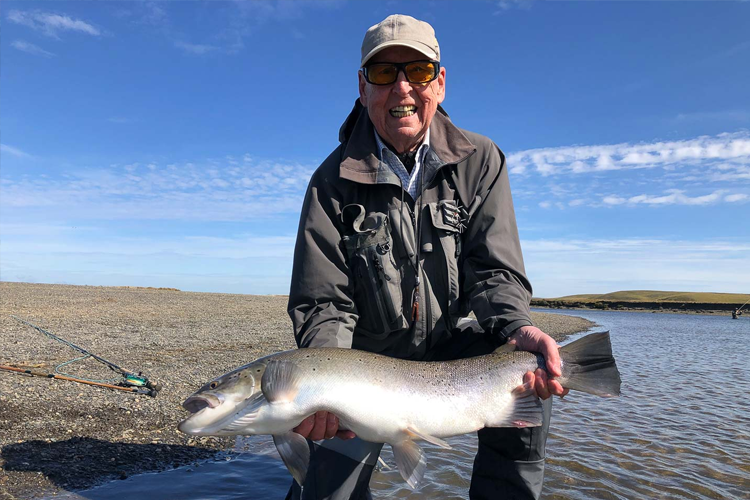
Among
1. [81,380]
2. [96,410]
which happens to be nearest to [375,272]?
[96,410]

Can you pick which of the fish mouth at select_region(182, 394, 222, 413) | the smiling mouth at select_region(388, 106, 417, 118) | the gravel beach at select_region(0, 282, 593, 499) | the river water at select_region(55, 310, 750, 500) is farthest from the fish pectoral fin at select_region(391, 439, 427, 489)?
the gravel beach at select_region(0, 282, 593, 499)

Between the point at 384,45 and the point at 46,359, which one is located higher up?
the point at 384,45

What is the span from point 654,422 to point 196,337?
1011cm

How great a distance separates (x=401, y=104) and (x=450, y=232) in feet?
3.19

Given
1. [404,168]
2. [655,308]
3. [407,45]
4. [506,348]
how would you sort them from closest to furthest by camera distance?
[506,348] → [407,45] → [404,168] → [655,308]

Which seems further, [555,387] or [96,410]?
[96,410]

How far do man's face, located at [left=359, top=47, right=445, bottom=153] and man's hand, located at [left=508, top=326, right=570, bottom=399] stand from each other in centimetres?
160

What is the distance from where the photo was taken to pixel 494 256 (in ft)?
11.6

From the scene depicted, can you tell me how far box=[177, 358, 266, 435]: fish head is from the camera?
2.74 metres

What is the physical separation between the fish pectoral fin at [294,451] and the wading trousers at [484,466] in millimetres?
567

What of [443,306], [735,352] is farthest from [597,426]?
[735,352]

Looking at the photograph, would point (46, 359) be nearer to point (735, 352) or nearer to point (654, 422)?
point (654, 422)

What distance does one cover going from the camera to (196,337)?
12.7 m

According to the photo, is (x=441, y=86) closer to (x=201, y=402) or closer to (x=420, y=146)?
(x=420, y=146)
